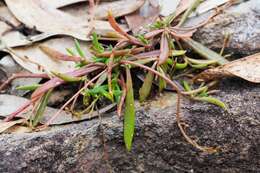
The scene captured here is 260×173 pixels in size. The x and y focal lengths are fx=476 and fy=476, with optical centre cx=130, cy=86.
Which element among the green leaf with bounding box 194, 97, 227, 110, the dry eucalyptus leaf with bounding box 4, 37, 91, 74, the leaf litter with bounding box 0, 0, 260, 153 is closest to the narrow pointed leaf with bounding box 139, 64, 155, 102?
the leaf litter with bounding box 0, 0, 260, 153

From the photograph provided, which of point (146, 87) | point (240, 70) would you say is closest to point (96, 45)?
point (146, 87)

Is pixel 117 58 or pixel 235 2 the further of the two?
pixel 235 2

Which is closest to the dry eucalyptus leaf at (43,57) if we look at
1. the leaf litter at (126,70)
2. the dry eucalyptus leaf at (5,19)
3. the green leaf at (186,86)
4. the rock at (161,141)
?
the leaf litter at (126,70)

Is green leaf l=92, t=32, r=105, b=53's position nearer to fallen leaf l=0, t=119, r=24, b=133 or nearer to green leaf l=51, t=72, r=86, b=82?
green leaf l=51, t=72, r=86, b=82

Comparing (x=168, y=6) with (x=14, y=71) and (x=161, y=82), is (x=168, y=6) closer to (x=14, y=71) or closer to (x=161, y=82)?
(x=161, y=82)

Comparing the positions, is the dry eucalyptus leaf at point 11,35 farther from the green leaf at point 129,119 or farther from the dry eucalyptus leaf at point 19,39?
the green leaf at point 129,119

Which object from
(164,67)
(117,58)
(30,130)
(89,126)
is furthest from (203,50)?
(30,130)

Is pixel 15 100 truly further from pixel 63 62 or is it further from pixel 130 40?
pixel 130 40
